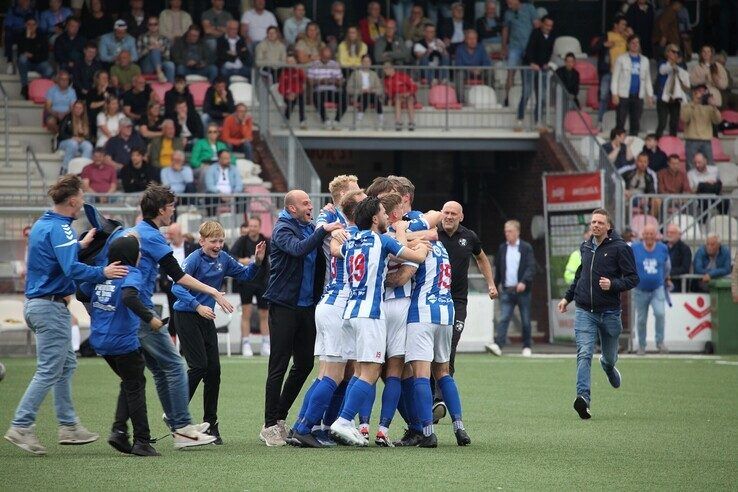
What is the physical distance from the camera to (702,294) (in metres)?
23.7

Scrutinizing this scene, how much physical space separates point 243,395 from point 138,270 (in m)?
5.40

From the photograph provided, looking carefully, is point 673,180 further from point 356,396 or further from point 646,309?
point 356,396

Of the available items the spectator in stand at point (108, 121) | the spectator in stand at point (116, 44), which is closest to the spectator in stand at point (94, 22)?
the spectator in stand at point (116, 44)

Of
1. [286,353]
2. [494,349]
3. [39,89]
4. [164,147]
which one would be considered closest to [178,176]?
[164,147]

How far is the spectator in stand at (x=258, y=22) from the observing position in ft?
92.1

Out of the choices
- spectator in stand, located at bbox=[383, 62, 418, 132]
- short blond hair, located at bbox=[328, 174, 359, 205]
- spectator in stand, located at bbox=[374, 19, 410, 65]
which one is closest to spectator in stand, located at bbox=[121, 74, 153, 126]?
spectator in stand, located at bbox=[383, 62, 418, 132]

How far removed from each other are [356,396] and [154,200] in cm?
211

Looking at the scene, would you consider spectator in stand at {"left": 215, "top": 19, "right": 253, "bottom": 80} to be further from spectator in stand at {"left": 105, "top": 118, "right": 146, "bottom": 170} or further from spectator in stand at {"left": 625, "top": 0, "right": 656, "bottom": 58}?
spectator in stand at {"left": 625, "top": 0, "right": 656, "bottom": 58}

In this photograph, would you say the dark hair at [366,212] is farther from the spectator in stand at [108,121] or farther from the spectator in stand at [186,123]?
the spectator in stand at [186,123]

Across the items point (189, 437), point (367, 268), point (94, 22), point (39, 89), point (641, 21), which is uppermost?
point (641, 21)

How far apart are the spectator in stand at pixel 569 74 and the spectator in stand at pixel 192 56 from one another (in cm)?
725

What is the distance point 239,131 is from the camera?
2572 centimetres

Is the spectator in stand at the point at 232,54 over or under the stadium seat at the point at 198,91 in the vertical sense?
over

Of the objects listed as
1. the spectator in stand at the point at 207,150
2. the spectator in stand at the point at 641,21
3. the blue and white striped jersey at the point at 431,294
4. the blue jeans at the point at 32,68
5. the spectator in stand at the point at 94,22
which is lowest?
the blue and white striped jersey at the point at 431,294
